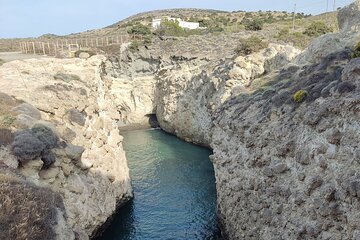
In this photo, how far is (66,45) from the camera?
167ft

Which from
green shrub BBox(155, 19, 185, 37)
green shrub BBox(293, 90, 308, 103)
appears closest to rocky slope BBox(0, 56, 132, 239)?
green shrub BBox(293, 90, 308, 103)

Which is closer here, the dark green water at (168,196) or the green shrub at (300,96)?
the green shrub at (300,96)

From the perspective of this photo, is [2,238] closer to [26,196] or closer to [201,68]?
[26,196]

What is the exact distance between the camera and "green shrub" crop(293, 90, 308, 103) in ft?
55.6

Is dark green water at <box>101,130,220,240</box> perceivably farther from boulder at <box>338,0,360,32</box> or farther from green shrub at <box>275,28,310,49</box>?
green shrub at <box>275,28,310,49</box>

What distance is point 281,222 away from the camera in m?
14.8

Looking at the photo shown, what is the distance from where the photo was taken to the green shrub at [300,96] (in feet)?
55.6

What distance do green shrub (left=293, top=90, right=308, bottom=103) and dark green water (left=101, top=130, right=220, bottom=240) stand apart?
9.61 metres

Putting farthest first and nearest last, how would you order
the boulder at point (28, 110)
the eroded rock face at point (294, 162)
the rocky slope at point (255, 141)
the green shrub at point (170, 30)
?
the green shrub at point (170, 30)
the boulder at point (28, 110)
the rocky slope at point (255, 141)
the eroded rock face at point (294, 162)

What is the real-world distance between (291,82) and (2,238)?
661 inches

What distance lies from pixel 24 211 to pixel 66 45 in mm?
43760

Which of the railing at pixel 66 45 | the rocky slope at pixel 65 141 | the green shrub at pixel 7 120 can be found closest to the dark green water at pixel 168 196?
the rocky slope at pixel 65 141

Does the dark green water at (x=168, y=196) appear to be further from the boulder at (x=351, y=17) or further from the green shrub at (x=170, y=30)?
the green shrub at (x=170, y=30)

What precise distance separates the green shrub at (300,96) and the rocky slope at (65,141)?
10.7 meters
